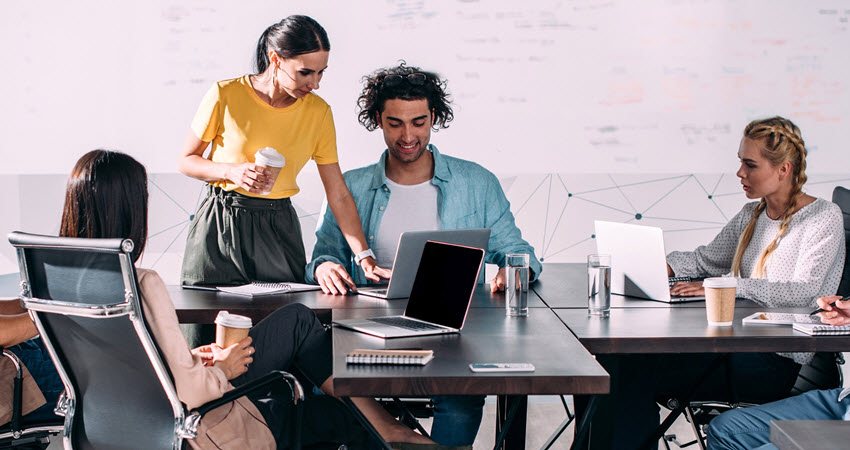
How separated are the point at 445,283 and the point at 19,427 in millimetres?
1197

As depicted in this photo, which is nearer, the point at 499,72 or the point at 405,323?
the point at 405,323

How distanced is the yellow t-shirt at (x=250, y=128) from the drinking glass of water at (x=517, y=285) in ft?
3.51

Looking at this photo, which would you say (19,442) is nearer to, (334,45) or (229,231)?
(229,231)

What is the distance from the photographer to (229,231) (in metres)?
3.00

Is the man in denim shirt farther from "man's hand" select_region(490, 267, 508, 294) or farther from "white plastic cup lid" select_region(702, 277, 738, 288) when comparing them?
"white plastic cup lid" select_region(702, 277, 738, 288)

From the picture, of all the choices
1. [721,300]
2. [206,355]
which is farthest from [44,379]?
[721,300]

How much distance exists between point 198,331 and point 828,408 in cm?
197

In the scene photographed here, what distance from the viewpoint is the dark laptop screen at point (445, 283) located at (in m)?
2.15

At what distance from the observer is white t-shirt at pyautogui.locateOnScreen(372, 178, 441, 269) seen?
3.25 m

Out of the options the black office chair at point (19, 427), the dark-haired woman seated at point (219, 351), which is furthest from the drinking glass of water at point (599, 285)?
the black office chair at point (19, 427)

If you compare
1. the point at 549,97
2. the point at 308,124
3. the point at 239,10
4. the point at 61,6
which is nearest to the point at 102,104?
the point at 61,6

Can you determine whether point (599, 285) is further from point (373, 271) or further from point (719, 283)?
point (373, 271)

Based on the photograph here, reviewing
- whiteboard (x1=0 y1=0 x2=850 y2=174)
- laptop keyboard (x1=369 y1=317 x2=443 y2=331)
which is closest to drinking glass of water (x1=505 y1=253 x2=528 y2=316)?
laptop keyboard (x1=369 y1=317 x2=443 y2=331)

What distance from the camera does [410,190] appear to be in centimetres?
329
